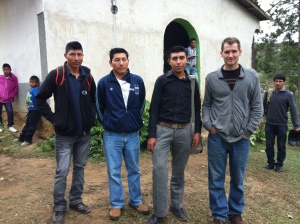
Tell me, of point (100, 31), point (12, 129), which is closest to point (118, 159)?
point (100, 31)

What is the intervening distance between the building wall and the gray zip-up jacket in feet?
13.0

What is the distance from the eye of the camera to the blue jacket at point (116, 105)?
3.22m

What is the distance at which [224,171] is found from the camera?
3.28 meters

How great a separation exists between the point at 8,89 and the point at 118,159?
5032mm

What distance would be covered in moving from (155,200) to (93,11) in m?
4.69

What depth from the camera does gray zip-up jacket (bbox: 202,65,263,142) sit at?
10.0ft

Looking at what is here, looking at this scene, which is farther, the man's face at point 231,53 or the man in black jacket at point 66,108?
the man in black jacket at point 66,108

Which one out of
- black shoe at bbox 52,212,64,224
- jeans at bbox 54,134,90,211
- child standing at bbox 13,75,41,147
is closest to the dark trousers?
child standing at bbox 13,75,41,147

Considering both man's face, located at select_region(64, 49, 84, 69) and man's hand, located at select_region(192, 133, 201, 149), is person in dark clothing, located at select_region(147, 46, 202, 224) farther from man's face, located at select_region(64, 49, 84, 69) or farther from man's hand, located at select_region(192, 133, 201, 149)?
man's face, located at select_region(64, 49, 84, 69)

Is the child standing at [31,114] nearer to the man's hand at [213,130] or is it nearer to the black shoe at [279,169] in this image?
the man's hand at [213,130]

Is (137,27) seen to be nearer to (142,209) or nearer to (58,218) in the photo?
(142,209)

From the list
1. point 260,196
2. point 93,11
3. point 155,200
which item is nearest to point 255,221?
point 260,196

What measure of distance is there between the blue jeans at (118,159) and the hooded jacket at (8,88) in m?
4.82

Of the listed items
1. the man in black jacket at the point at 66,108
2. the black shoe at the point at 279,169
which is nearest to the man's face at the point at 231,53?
the man in black jacket at the point at 66,108
